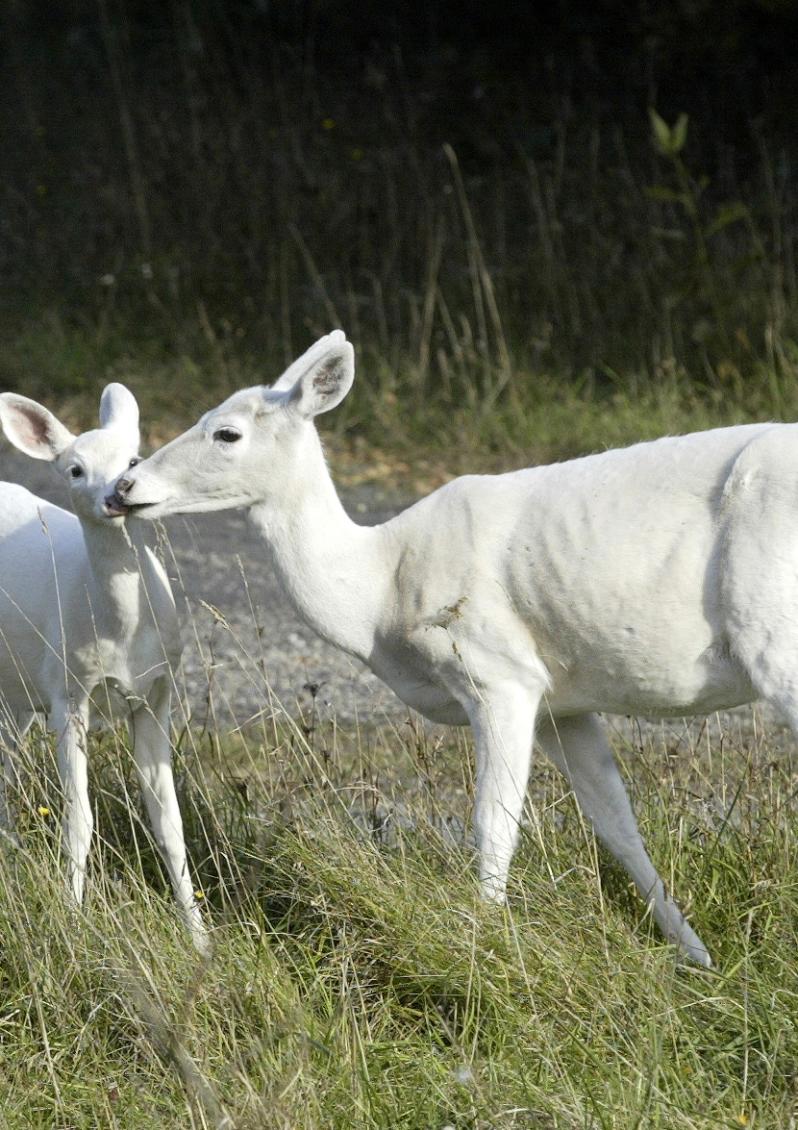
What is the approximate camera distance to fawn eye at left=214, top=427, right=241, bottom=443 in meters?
4.41

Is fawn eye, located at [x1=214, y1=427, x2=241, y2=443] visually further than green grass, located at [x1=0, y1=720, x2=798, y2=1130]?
Yes

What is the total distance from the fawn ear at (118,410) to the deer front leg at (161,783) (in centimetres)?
72

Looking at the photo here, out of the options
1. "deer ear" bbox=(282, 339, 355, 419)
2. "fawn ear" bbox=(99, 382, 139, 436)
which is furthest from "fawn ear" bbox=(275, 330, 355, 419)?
"fawn ear" bbox=(99, 382, 139, 436)

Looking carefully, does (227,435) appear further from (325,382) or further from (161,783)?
(161,783)

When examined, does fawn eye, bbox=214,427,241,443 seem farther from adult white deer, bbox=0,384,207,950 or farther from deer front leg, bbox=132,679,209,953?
deer front leg, bbox=132,679,209,953

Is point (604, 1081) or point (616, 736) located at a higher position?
point (604, 1081)

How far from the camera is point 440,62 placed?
595 inches

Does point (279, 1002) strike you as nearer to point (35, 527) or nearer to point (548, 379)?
point (35, 527)

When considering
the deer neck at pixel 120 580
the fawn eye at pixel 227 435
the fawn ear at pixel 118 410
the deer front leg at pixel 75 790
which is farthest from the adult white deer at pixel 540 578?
the deer front leg at pixel 75 790

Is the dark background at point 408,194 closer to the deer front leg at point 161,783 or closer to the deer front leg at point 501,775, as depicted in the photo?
the deer front leg at point 161,783

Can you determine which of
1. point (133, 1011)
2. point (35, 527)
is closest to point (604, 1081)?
point (133, 1011)

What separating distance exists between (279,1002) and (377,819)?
958mm

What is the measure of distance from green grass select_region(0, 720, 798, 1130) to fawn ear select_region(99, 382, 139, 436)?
1016mm

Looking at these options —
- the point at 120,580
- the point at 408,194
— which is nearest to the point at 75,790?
the point at 120,580
